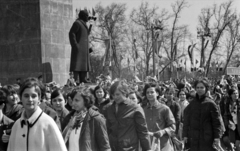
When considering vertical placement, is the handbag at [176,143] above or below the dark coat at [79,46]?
below

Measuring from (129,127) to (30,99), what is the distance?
1903mm

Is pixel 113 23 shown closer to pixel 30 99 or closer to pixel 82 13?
pixel 82 13

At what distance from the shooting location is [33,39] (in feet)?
49.5

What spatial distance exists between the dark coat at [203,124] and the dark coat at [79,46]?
775cm

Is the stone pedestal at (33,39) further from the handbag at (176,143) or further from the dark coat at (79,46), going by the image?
the handbag at (176,143)

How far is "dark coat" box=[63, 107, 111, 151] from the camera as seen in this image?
→ 459cm

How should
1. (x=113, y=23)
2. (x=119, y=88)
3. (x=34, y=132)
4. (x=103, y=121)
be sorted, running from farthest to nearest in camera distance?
1. (x=113, y=23)
2. (x=119, y=88)
3. (x=103, y=121)
4. (x=34, y=132)

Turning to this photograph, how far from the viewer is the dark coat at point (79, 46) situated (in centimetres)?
1393

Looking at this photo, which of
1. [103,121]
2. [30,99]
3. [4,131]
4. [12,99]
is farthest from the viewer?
[12,99]

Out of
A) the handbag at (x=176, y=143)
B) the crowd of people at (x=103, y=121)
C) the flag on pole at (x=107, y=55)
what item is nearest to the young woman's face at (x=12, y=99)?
the crowd of people at (x=103, y=121)

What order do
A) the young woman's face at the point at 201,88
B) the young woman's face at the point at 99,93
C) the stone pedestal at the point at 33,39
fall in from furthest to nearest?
the stone pedestal at the point at 33,39 → the young woman's face at the point at 99,93 → the young woman's face at the point at 201,88

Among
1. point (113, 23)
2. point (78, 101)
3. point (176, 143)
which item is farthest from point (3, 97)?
point (113, 23)

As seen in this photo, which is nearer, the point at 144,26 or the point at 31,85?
the point at 31,85

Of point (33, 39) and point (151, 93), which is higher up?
point (33, 39)
